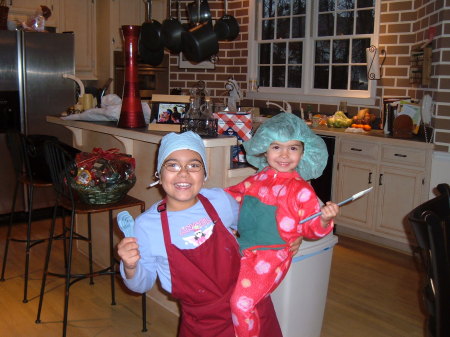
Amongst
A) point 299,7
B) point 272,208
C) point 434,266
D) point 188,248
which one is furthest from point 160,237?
point 299,7

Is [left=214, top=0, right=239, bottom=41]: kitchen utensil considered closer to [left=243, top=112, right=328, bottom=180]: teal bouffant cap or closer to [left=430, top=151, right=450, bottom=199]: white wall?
[left=430, top=151, right=450, bottom=199]: white wall

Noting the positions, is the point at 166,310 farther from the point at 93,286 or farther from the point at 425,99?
the point at 425,99

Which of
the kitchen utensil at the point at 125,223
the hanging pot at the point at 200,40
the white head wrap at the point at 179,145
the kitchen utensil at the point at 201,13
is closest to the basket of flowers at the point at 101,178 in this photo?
the white head wrap at the point at 179,145

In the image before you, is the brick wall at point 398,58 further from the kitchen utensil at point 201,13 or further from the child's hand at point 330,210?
the child's hand at point 330,210

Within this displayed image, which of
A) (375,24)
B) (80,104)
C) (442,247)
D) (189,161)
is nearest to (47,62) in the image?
(80,104)

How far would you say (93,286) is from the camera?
10.5 feet

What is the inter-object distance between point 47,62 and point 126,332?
2.79 m

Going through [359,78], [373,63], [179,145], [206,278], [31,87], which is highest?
[373,63]

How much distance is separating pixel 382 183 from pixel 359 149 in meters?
0.34

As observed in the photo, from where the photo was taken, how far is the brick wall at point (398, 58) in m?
3.63

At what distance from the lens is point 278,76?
5422 mm

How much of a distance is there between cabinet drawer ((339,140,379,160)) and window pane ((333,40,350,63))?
1.13 meters

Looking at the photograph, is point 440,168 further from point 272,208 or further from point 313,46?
point 272,208

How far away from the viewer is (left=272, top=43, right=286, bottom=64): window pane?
17.6 ft
